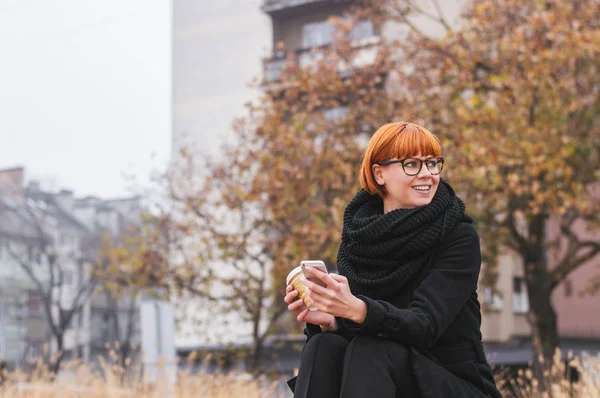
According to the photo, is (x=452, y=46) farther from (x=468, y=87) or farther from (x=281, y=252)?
(x=281, y=252)

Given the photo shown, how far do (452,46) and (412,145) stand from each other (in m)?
8.54

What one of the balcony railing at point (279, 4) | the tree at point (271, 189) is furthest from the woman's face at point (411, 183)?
the balcony railing at point (279, 4)

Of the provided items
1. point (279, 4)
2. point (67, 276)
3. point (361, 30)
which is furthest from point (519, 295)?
point (67, 276)

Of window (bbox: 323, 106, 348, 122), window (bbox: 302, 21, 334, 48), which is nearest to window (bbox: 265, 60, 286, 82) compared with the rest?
window (bbox: 323, 106, 348, 122)

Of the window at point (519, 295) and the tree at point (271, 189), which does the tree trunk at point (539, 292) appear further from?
the window at point (519, 295)

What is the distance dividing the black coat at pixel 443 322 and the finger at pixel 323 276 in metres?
0.10

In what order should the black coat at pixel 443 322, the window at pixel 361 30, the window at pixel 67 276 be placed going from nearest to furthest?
the black coat at pixel 443 322 < the window at pixel 361 30 < the window at pixel 67 276

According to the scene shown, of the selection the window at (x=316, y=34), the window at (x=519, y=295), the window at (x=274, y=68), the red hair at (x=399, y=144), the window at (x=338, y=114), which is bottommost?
the window at (x=519, y=295)

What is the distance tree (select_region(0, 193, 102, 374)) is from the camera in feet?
68.7

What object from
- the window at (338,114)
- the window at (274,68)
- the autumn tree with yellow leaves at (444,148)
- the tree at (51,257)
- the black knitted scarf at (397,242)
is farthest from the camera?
the tree at (51,257)

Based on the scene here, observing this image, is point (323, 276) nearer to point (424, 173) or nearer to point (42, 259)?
point (424, 173)

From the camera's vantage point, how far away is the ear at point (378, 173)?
97.4 inches

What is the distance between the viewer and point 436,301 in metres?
2.19

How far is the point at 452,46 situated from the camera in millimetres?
10555
